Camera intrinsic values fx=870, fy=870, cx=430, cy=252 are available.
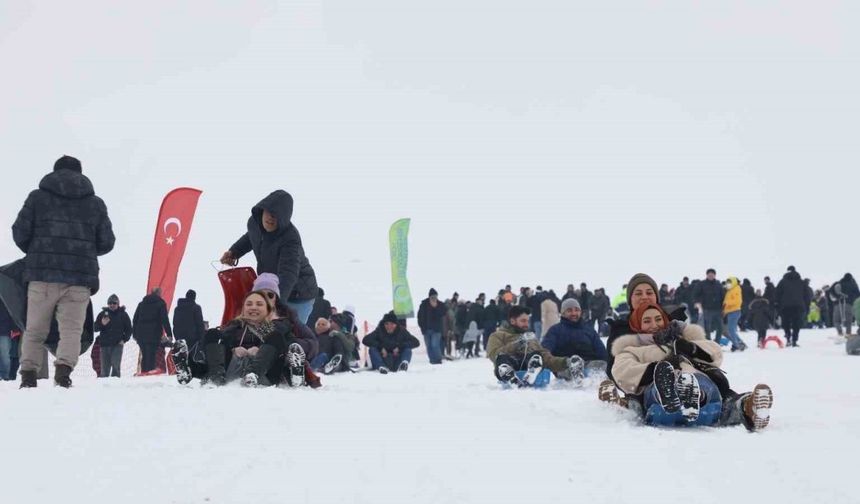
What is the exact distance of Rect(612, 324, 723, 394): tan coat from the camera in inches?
219

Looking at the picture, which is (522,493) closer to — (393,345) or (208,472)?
(208,472)

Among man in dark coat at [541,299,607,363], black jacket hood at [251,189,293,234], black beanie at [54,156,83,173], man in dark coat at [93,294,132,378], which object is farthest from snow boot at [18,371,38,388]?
man in dark coat at [93,294,132,378]

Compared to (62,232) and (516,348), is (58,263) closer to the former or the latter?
(62,232)

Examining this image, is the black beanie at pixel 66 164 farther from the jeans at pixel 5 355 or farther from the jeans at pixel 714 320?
the jeans at pixel 714 320

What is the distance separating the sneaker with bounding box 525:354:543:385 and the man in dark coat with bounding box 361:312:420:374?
657 cm

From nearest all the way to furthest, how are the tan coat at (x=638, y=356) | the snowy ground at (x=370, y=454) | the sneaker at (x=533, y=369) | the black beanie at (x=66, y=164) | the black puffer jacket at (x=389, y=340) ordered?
the snowy ground at (x=370, y=454) < the tan coat at (x=638, y=356) < the black beanie at (x=66, y=164) < the sneaker at (x=533, y=369) < the black puffer jacket at (x=389, y=340)

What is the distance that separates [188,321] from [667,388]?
10138mm

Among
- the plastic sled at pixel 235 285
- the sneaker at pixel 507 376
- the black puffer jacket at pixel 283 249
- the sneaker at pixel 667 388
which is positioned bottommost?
the sneaker at pixel 507 376

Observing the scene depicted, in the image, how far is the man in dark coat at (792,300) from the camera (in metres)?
18.9

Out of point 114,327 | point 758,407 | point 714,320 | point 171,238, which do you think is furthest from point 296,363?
point 714,320

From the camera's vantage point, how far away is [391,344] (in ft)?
50.9

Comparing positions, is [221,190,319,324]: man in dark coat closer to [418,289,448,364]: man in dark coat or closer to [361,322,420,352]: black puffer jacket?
[361,322,420,352]: black puffer jacket

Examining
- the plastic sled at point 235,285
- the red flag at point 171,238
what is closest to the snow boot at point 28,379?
the plastic sled at point 235,285

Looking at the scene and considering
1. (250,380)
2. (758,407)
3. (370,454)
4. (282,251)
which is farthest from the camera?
(282,251)
